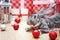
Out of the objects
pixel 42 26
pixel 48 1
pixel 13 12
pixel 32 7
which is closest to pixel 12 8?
pixel 13 12

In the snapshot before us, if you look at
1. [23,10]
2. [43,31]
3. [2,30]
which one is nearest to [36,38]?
[43,31]

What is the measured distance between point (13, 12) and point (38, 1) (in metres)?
0.27

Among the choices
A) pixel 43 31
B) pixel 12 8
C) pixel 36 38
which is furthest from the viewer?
pixel 12 8

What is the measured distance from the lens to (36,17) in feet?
3.06

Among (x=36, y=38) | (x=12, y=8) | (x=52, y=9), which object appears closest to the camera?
(x=36, y=38)

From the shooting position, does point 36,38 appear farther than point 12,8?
No

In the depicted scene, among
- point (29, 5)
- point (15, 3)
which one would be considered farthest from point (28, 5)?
point (15, 3)

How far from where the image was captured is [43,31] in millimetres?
863

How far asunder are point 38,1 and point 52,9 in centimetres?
43

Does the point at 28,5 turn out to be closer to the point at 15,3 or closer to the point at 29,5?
the point at 29,5

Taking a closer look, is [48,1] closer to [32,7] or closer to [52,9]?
[32,7]

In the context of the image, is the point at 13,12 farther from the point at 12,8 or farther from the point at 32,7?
the point at 32,7

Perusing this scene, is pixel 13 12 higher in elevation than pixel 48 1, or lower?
lower

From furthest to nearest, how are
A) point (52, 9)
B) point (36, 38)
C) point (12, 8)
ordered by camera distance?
point (12, 8) → point (52, 9) → point (36, 38)
